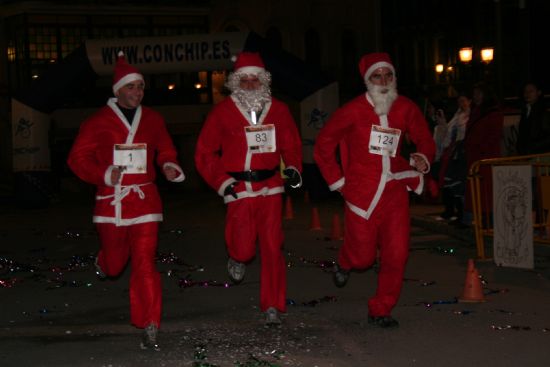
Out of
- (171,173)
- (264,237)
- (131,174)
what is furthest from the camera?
(264,237)

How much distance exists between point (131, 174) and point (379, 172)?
6.21 ft

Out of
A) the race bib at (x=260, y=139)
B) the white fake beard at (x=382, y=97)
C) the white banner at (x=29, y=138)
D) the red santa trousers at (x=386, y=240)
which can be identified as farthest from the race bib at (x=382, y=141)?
the white banner at (x=29, y=138)

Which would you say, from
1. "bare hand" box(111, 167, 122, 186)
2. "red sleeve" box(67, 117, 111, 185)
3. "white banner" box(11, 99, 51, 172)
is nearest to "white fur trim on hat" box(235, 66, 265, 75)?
"red sleeve" box(67, 117, 111, 185)

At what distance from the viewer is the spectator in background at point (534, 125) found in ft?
47.0

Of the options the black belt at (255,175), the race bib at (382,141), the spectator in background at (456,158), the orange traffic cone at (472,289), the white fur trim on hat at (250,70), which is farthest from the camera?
the spectator in background at (456,158)

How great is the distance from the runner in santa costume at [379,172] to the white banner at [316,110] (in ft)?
45.0

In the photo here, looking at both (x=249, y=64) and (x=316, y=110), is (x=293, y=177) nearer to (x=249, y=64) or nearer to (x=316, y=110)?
(x=249, y=64)

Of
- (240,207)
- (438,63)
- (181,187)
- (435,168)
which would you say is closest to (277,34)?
(438,63)

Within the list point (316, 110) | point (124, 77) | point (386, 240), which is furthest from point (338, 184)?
point (316, 110)

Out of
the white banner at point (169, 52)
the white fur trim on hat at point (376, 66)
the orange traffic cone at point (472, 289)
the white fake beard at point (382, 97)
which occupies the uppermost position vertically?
the white banner at point (169, 52)

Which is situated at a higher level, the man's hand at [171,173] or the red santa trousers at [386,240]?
the man's hand at [171,173]

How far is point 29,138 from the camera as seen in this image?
23656 millimetres

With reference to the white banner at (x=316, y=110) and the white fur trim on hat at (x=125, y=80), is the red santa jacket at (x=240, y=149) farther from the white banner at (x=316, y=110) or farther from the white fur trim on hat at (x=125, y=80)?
the white banner at (x=316, y=110)

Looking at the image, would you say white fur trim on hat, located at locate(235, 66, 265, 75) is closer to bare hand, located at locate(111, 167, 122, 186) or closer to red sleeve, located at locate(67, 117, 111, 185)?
red sleeve, located at locate(67, 117, 111, 185)
